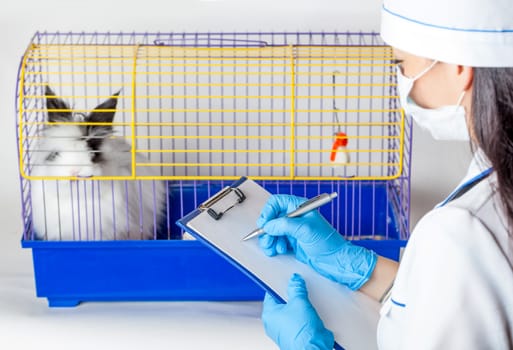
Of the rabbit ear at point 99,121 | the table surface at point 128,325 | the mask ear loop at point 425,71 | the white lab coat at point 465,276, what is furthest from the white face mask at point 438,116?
the rabbit ear at point 99,121

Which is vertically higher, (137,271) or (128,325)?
(137,271)

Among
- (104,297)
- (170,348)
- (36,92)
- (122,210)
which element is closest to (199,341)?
(170,348)

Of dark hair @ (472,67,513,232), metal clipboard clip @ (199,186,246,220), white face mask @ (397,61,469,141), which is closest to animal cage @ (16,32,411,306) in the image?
metal clipboard clip @ (199,186,246,220)

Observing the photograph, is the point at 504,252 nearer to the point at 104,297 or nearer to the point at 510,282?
the point at 510,282

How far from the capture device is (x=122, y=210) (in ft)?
7.63

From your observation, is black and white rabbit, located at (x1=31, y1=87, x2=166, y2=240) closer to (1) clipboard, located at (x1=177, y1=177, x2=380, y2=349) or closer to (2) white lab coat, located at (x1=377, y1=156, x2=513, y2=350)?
(1) clipboard, located at (x1=177, y1=177, x2=380, y2=349)

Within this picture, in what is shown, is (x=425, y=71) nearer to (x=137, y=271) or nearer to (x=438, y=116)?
(x=438, y=116)

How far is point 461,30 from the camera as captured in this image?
1.24 m

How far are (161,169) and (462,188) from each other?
61.2 inches

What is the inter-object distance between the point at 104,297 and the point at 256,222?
0.59 meters

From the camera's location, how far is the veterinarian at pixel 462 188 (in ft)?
3.89

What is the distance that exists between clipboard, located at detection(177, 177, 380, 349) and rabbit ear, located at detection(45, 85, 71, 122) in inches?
23.1

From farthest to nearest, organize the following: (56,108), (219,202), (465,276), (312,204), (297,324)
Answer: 1. (56,108)
2. (219,202)
3. (312,204)
4. (297,324)
5. (465,276)

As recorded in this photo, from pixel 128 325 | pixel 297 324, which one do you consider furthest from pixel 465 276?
pixel 128 325
